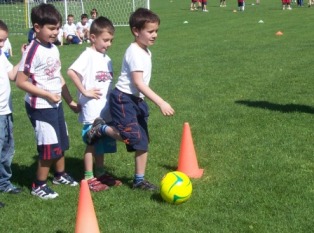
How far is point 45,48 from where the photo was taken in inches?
211

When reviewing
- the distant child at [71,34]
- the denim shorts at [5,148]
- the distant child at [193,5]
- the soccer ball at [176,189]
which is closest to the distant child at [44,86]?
the denim shorts at [5,148]

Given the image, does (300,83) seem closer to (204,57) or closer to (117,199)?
(204,57)

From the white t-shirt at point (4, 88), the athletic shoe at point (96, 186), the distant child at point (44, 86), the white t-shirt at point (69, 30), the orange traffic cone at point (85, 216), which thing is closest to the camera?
the orange traffic cone at point (85, 216)

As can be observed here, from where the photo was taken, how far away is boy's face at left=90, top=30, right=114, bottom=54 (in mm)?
5616

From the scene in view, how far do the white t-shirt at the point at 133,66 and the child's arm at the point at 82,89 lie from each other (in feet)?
0.75

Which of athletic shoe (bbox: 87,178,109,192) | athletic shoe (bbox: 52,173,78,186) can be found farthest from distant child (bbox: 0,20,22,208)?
athletic shoe (bbox: 87,178,109,192)

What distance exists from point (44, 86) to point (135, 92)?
872 mm

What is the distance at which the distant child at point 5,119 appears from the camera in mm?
5516

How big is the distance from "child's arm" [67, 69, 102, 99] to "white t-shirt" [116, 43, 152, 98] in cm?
23

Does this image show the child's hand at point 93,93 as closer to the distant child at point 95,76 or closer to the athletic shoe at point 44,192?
the distant child at point 95,76

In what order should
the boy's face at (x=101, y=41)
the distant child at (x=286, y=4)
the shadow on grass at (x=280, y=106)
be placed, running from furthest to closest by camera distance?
the distant child at (x=286, y=4)
the shadow on grass at (x=280, y=106)
the boy's face at (x=101, y=41)

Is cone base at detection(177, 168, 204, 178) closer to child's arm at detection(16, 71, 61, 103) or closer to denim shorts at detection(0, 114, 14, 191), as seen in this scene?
child's arm at detection(16, 71, 61, 103)

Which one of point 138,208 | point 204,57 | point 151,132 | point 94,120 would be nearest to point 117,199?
point 138,208

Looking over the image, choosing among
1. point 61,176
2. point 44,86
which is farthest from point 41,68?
point 61,176
